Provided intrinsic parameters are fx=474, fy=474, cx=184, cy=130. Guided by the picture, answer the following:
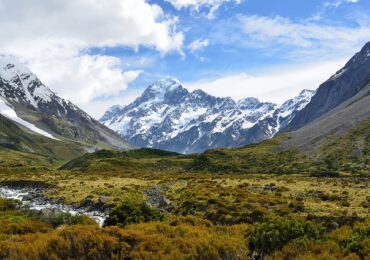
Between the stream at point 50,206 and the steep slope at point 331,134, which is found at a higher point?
the steep slope at point 331,134

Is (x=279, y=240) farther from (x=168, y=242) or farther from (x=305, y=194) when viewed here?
(x=305, y=194)

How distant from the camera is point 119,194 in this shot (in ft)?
177

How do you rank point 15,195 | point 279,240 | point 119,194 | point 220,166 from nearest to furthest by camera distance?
point 279,240 → point 119,194 → point 15,195 → point 220,166

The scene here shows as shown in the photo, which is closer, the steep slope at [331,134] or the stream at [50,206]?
the stream at [50,206]

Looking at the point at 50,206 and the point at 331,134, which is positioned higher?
the point at 331,134

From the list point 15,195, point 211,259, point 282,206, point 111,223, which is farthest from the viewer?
point 15,195

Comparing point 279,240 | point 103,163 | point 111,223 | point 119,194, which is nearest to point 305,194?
point 119,194

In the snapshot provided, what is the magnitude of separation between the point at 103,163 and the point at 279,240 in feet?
413

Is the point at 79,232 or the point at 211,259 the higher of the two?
the point at 79,232

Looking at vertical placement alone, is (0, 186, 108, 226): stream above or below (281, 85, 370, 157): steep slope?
below

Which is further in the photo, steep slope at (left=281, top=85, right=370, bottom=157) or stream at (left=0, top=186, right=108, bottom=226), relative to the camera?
steep slope at (left=281, top=85, right=370, bottom=157)

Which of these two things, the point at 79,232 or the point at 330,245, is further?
the point at 79,232

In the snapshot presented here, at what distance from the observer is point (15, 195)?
6125 centimetres

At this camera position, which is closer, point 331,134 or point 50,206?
point 50,206
